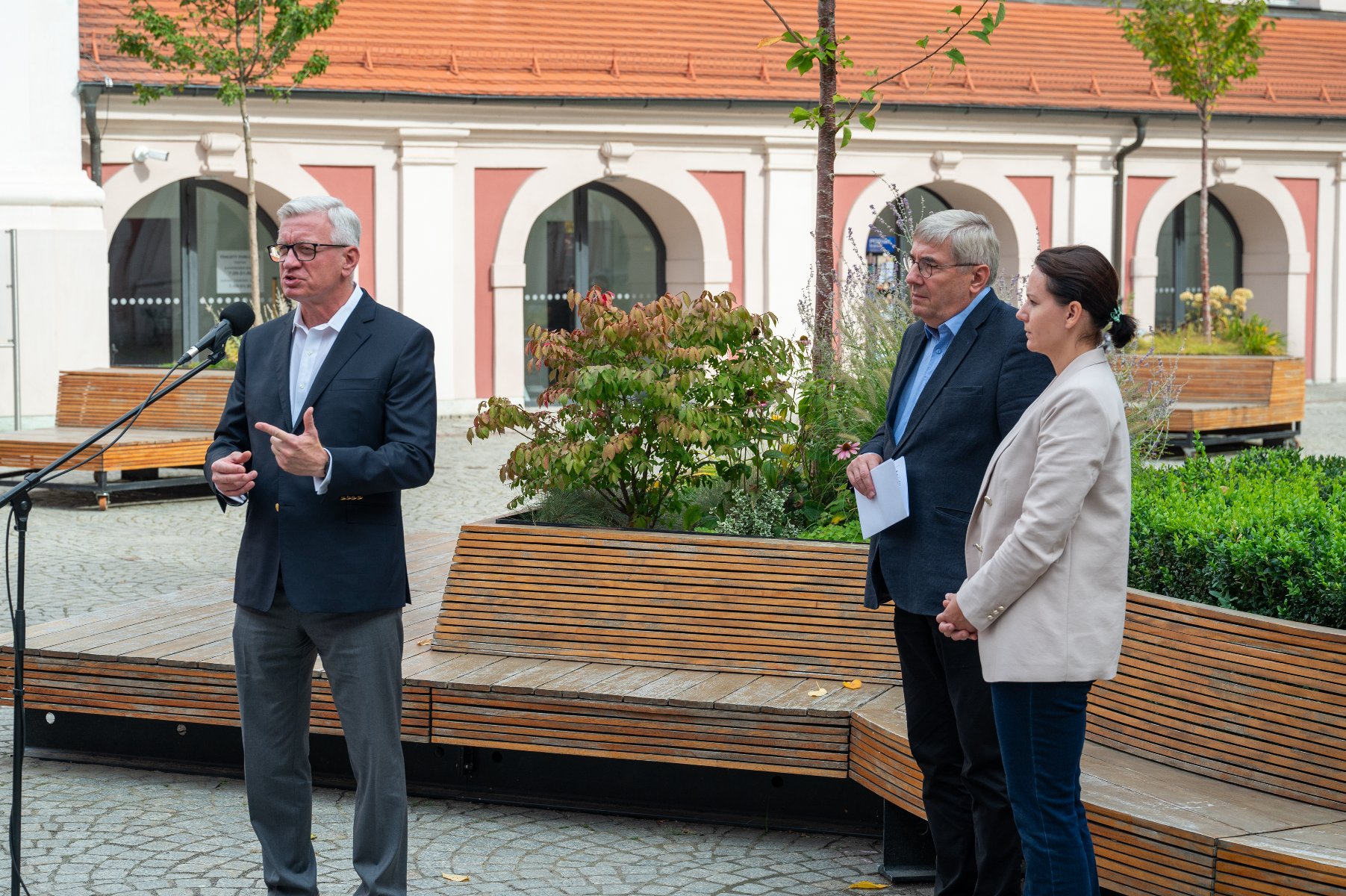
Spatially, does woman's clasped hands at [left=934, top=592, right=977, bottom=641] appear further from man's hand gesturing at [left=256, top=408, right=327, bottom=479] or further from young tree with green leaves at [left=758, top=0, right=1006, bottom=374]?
young tree with green leaves at [left=758, top=0, right=1006, bottom=374]

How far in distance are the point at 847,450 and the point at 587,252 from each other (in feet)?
59.3

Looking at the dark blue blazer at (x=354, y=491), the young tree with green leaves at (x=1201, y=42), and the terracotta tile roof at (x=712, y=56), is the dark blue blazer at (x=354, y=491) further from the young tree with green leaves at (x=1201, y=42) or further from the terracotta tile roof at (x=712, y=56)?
the young tree with green leaves at (x=1201, y=42)

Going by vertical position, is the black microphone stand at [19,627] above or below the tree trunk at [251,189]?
below

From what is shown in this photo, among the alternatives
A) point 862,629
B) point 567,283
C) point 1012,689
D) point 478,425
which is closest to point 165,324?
point 567,283

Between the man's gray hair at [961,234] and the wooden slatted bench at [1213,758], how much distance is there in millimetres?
1154

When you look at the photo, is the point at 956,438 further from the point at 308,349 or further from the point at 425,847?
the point at 425,847

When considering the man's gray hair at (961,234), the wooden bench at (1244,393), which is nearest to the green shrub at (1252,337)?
the wooden bench at (1244,393)

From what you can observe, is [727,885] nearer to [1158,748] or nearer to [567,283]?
[1158,748]

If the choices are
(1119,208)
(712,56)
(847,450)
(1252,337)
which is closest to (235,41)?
(712,56)

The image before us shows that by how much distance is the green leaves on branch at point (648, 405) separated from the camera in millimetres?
6109

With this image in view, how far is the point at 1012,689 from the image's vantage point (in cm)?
358

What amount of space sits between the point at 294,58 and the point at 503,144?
2.81m

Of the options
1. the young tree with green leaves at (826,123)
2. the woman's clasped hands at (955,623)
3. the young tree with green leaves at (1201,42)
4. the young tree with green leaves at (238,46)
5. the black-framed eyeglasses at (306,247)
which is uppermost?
the young tree with green leaves at (1201,42)

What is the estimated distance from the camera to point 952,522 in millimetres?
4109
